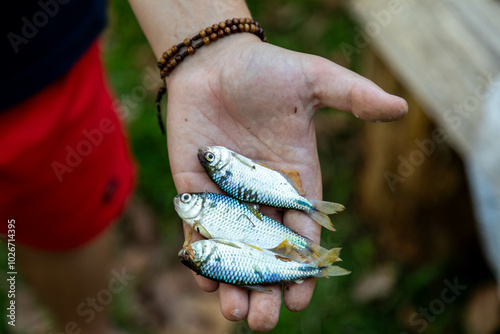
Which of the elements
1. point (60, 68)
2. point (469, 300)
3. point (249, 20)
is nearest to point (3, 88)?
point (60, 68)

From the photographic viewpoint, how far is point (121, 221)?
451 centimetres

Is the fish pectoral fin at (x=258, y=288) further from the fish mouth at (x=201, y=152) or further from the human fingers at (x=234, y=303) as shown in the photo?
the fish mouth at (x=201, y=152)

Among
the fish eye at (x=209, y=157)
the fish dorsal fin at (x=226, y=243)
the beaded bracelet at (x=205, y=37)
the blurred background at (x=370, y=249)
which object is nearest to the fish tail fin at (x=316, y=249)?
the fish dorsal fin at (x=226, y=243)

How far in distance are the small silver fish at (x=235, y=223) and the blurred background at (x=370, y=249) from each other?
4.97ft

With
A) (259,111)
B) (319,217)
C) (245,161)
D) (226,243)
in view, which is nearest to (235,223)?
(226,243)

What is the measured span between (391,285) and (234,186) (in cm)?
211

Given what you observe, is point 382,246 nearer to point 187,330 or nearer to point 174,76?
point 187,330

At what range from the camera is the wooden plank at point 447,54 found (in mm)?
3318

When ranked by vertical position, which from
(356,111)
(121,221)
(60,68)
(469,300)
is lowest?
(469,300)

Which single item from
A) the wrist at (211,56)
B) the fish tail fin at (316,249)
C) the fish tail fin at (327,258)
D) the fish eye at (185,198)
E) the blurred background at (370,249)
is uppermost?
the wrist at (211,56)

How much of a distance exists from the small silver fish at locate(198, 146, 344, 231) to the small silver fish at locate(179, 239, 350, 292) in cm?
24

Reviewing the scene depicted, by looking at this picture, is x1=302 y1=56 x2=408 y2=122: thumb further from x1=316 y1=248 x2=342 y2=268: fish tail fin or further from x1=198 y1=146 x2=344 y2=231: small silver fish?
x1=316 y1=248 x2=342 y2=268: fish tail fin

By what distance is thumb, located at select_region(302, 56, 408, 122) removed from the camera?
7.30ft

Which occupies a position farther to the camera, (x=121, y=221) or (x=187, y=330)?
(x=121, y=221)
